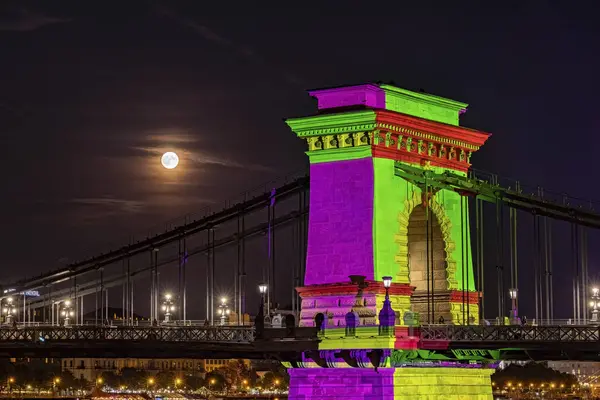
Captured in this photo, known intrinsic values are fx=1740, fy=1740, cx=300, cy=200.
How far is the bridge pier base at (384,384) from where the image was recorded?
281 feet

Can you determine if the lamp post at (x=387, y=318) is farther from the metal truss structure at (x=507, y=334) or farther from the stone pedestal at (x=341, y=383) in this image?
the stone pedestal at (x=341, y=383)

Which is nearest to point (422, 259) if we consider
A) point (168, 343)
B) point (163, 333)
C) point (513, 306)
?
point (513, 306)

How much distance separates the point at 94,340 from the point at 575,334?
2953 cm

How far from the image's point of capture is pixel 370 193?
8725 cm

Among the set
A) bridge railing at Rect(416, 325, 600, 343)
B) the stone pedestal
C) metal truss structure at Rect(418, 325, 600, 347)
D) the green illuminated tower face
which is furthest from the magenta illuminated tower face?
the stone pedestal

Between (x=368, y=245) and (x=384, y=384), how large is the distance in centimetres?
700

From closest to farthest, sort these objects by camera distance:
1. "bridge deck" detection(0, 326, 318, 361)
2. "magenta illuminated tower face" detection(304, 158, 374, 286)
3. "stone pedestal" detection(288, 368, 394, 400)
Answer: "stone pedestal" detection(288, 368, 394, 400)
"magenta illuminated tower face" detection(304, 158, 374, 286)
"bridge deck" detection(0, 326, 318, 361)

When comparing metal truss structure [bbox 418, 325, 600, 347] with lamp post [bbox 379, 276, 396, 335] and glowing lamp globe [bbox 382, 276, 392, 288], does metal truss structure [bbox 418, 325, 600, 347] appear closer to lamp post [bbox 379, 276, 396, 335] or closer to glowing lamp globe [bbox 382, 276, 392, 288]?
lamp post [bbox 379, 276, 396, 335]

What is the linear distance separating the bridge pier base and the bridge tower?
5cm

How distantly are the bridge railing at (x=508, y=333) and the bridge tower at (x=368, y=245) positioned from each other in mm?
1118

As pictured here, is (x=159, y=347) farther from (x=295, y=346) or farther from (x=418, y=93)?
(x=418, y=93)

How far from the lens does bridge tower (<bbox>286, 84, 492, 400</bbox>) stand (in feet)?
Answer: 282

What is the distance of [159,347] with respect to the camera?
3821 inches

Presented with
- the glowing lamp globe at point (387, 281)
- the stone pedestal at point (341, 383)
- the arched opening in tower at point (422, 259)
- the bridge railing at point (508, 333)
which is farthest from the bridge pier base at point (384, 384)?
the glowing lamp globe at point (387, 281)
